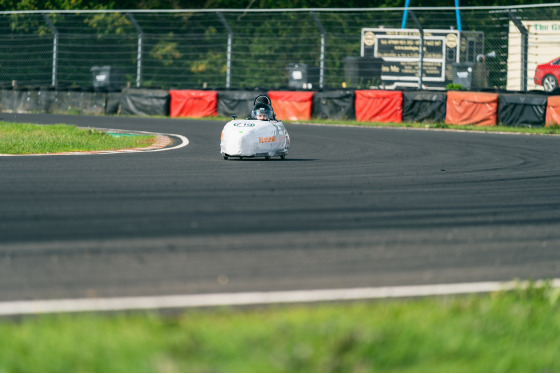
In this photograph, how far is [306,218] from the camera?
878 cm

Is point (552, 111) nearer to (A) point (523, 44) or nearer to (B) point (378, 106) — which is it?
(A) point (523, 44)

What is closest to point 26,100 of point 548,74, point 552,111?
point 552,111

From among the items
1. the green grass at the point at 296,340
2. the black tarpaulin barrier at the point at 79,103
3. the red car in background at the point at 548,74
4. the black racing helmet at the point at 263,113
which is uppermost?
the red car in background at the point at 548,74

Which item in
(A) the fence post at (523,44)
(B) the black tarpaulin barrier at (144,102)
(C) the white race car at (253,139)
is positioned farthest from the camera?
(B) the black tarpaulin barrier at (144,102)

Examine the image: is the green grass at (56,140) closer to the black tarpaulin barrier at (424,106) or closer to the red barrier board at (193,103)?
the red barrier board at (193,103)

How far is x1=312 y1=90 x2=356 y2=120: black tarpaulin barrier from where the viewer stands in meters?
28.3

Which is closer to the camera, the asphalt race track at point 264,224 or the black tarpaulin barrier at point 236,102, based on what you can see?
the asphalt race track at point 264,224

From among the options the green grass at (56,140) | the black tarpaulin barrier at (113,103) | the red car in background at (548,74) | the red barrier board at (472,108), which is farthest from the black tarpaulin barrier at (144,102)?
the red car in background at (548,74)

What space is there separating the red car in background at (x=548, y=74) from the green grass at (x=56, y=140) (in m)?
14.0

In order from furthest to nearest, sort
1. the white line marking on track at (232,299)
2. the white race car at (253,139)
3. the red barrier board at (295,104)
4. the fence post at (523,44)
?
the red barrier board at (295,104) < the fence post at (523,44) < the white race car at (253,139) < the white line marking on track at (232,299)

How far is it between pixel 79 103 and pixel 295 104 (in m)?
7.06

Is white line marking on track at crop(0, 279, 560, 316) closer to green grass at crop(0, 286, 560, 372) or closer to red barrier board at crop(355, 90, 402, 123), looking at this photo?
green grass at crop(0, 286, 560, 372)

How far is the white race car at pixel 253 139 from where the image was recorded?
51.0ft

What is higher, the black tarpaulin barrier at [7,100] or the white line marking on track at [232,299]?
the black tarpaulin barrier at [7,100]
